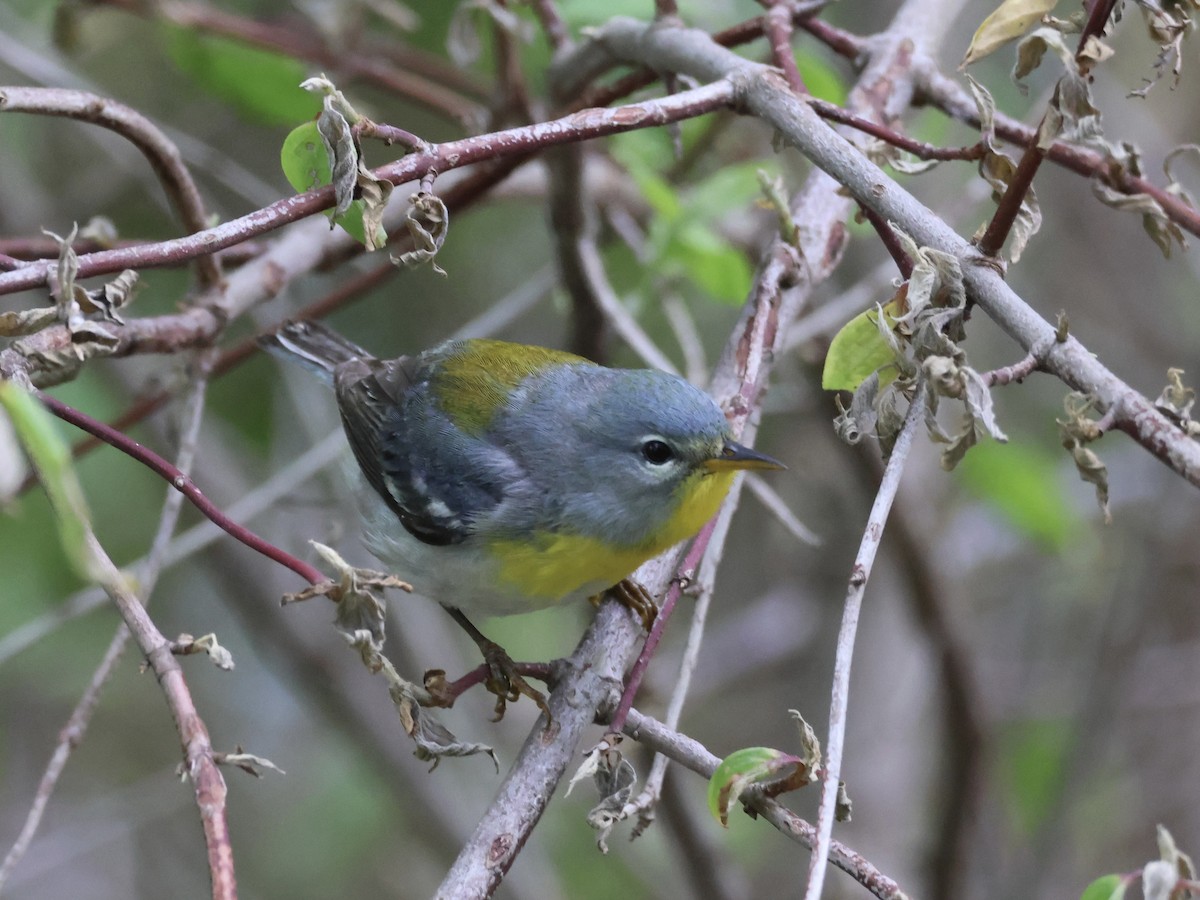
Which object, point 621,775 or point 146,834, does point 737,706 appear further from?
point 621,775

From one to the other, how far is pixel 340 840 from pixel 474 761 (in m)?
1.13

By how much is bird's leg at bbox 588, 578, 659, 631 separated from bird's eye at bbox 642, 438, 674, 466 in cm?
27

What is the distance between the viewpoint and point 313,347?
3.17 metres

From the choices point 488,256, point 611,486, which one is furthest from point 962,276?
point 488,256

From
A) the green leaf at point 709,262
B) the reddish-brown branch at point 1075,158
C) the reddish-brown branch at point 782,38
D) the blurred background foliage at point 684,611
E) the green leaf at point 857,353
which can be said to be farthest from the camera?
the blurred background foliage at point 684,611

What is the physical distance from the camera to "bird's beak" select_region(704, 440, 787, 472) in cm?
210

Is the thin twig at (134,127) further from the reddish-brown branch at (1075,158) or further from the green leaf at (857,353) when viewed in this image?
the reddish-brown branch at (1075,158)

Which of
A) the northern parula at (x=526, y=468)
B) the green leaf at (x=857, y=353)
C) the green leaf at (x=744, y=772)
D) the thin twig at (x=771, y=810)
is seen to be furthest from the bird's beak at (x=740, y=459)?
the green leaf at (x=744, y=772)

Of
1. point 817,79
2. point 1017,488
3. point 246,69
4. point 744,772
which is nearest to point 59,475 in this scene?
point 744,772

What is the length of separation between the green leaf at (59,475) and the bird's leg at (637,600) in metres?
1.19

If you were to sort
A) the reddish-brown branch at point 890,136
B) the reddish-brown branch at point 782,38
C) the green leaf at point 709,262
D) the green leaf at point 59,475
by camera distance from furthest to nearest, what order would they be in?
the green leaf at point 709,262, the reddish-brown branch at point 782,38, the reddish-brown branch at point 890,136, the green leaf at point 59,475

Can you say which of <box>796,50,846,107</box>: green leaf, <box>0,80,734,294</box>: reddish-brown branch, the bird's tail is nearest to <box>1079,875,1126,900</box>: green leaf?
<box>0,80,734,294</box>: reddish-brown branch

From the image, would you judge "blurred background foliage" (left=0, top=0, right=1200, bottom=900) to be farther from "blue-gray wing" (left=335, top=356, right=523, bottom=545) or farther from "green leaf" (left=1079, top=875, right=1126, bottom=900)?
"green leaf" (left=1079, top=875, right=1126, bottom=900)

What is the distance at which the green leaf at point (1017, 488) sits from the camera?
351cm
